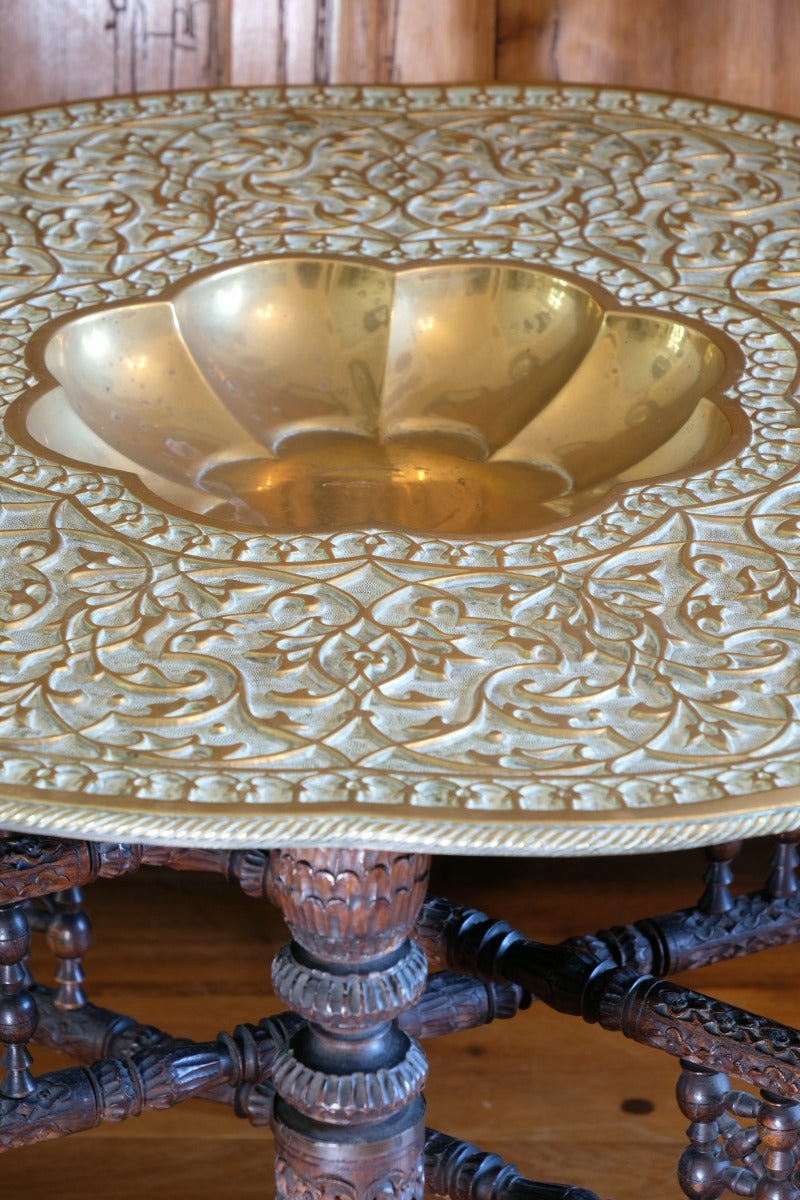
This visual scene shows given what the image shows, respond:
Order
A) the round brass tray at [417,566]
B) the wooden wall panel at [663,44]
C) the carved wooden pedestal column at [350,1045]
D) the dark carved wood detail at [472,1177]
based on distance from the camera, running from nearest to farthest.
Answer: the round brass tray at [417,566]
the carved wooden pedestal column at [350,1045]
the dark carved wood detail at [472,1177]
the wooden wall panel at [663,44]

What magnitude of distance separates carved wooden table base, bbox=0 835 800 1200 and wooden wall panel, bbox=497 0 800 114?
3.29ft

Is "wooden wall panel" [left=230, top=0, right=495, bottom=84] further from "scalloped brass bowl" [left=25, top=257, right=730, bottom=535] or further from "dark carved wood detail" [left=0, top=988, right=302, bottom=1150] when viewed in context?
"dark carved wood detail" [left=0, top=988, right=302, bottom=1150]

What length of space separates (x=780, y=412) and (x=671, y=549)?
20 cm

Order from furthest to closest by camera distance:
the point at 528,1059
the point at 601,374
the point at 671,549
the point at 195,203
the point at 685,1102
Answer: the point at 528,1059 → the point at 195,203 → the point at 601,374 → the point at 685,1102 → the point at 671,549

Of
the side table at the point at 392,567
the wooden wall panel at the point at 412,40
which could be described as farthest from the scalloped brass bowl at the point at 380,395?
the wooden wall panel at the point at 412,40

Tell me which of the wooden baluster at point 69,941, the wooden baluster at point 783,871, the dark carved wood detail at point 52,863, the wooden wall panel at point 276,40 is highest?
the wooden wall panel at point 276,40

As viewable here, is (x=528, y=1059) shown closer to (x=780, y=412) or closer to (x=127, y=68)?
(x=780, y=412)

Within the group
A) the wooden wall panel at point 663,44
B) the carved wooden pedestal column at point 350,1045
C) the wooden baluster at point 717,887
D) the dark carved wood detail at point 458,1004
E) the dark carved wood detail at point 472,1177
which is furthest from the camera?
the wooden wall panel at point 663,44

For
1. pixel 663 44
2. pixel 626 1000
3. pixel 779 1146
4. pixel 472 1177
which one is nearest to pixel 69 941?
pixel 472 1177

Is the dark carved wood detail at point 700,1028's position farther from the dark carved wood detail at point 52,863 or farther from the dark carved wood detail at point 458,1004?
the dark carved wood detail at point 52,863

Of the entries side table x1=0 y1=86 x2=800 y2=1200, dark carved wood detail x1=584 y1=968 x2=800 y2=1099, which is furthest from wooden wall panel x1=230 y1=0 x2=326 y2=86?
dark carved wood detail x1=584 y1=968 x2=800 y2=1099

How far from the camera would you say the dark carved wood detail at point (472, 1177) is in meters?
1.21

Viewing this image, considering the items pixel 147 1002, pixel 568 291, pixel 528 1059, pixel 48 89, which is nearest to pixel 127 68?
pixel 48 89

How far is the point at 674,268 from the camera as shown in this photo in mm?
1380
